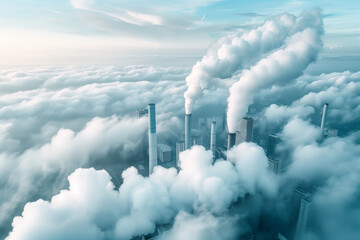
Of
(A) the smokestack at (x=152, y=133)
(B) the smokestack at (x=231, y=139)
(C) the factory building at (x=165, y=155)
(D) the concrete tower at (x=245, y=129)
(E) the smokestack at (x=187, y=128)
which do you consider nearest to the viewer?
(A) the smokestack at (x=152, y=133)

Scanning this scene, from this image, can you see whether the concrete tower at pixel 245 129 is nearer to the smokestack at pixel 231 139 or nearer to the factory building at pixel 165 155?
the smokestack at pixel 231 139

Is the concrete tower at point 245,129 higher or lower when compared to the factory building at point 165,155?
higher

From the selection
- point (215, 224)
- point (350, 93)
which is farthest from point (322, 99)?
point (215, 224)

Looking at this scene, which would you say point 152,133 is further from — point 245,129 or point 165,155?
point 165,155

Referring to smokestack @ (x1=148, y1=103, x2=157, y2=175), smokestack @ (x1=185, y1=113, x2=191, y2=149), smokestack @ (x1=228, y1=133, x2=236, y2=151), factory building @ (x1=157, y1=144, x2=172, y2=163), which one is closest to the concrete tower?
smokestack @ (x1=228, y1=133, x2=236, y2=151)

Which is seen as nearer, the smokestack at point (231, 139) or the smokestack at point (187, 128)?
the smokestack at point (231, 139)

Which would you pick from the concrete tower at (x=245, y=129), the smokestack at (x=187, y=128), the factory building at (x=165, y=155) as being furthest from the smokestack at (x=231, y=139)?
the factory building at (x=165, y=155)

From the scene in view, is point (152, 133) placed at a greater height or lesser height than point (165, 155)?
greater

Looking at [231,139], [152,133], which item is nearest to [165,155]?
[152,133]

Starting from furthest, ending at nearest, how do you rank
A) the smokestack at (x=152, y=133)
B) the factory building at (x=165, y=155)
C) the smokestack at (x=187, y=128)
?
the factory building at (x=165, y=155) → the smokestack at (x=187, y=128) → the smokestack at (x=152, y=133)

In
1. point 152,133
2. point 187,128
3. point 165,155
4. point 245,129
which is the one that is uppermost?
point 152,133

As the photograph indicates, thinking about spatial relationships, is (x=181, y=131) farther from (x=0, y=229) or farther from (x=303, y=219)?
(x=0, y=229)
